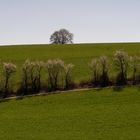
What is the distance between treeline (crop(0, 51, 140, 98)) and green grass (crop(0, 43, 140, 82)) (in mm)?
6424

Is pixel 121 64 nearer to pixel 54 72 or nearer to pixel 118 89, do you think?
pixel 118 89

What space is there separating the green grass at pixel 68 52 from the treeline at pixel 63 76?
642 centimetres

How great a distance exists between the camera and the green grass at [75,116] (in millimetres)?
38781

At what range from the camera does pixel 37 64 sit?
63719mm

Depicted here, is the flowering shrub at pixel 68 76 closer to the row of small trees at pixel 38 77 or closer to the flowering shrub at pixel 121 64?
the row of small trees at pixel 38 77

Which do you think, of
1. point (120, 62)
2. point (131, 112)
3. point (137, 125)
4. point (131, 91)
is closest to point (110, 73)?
point (120, 62)

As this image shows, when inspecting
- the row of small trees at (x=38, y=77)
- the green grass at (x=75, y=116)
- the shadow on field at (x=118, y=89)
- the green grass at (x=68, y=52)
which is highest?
the green grass at (x=68, y=52)

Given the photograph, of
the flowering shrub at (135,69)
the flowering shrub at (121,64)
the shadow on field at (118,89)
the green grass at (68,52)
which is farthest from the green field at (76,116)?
the green grass at (68,52)

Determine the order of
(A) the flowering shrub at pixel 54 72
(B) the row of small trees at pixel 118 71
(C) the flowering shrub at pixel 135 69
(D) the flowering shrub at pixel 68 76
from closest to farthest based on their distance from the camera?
(C) the flowering shrub at pixel 135 69, (B) the row of small trees at pixel 118 71, (D) the flowering shrub at pixel 68 76, (A) the flowering shrub at pixel 54 72

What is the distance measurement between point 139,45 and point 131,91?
128 ft

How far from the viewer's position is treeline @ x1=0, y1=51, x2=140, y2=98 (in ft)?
198

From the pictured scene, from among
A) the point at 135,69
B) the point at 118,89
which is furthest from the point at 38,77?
the point at 135,69

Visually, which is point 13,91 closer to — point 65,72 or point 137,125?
point 65,72

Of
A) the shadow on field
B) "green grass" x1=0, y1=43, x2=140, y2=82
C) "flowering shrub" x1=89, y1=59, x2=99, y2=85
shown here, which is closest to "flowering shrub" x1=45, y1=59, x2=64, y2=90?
"flowering shrub" x1=89, y1=59, x2=99, y2=85
